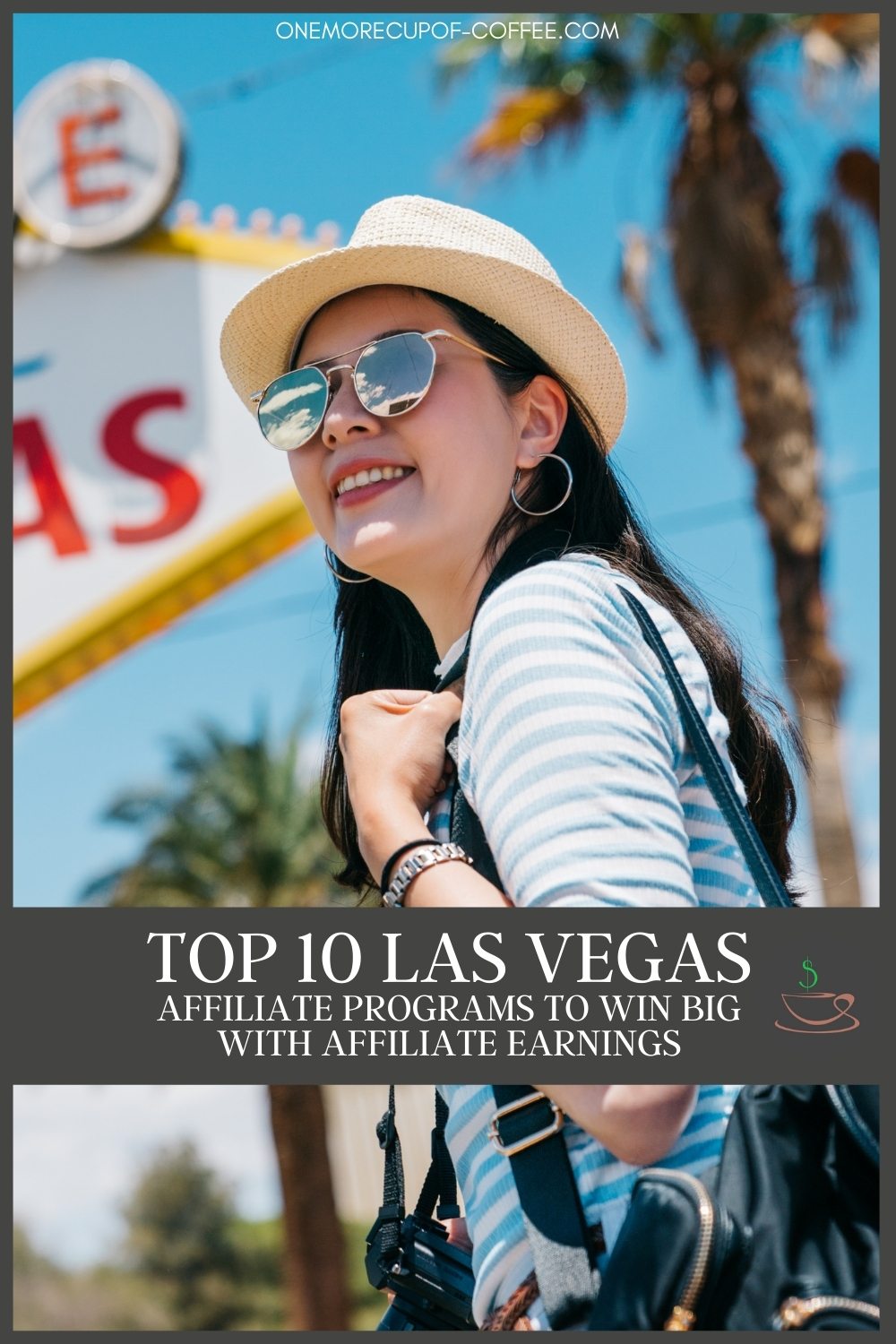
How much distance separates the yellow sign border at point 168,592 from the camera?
10250 millimetres

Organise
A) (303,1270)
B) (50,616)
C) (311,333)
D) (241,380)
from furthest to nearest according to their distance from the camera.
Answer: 1. (303,1270)
2. (50,616)
3. (241,380)
4. (311,333)

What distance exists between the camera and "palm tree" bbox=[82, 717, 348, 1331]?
570 inches

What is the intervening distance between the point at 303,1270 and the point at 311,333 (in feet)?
53.1

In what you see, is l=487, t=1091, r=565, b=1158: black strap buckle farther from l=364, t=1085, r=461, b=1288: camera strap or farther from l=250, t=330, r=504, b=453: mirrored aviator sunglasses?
l=250, t=330, r=504, b=453: mirrored aviator sunglasses

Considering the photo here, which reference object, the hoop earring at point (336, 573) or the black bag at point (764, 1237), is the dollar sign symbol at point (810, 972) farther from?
the hoop earring at point (336, 573)

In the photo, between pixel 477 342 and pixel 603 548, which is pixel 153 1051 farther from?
pixel 477 342

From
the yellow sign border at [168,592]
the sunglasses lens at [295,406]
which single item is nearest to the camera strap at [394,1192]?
the sunglasses lens at [295,406]

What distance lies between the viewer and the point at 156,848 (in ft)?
47.8

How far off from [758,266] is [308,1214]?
453 inches

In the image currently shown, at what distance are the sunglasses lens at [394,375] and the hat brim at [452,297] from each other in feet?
0.42

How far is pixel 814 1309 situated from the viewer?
1.24m

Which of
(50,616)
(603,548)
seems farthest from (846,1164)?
(50,616)

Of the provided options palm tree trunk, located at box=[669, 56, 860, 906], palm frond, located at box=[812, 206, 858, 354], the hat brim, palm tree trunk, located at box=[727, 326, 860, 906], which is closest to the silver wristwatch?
the hat brim

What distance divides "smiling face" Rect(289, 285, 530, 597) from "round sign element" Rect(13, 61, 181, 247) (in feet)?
33.3
